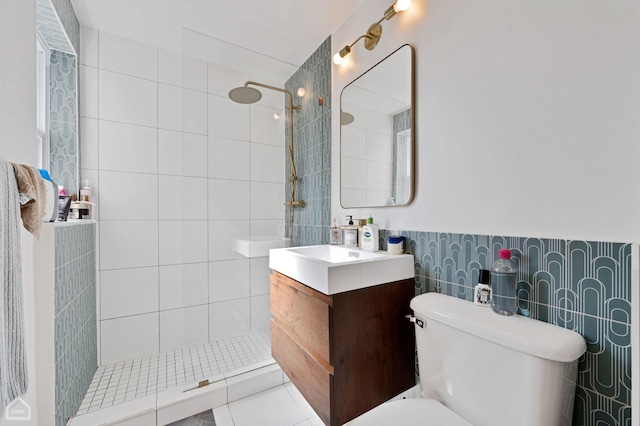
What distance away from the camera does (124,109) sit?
1.91 m

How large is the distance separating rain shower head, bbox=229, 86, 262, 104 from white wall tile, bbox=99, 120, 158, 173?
67 cm

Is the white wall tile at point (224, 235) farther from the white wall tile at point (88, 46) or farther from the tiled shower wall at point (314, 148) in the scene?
the white wall tile at point (88, 46)

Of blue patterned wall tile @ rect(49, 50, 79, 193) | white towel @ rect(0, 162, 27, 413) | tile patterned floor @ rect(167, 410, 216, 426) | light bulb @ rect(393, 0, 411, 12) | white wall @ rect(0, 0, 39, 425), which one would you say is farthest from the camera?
blue patterned wall tile @ rect(49, 50, 79, 193)

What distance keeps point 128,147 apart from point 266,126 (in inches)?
39.5

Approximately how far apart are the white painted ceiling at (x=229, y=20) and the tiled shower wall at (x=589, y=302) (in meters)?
1.64

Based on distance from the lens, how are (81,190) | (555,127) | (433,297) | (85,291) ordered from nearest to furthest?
(555,127) < (433,297) < (85,291) < (81,190)

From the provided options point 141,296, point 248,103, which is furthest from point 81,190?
point 248,103

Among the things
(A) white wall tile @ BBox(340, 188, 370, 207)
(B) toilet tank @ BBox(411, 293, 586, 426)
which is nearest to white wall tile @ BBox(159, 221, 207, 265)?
(A) white wall tile @ BBox(340, 188, 370, 207)

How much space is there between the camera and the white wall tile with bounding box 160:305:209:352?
1.91 meters

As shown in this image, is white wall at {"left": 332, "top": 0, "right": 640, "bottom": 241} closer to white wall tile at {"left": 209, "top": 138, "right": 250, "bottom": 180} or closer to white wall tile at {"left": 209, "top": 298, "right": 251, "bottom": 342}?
white wall tile at {"left": 209, "top": 138, "right": 250, "bottom": 180}

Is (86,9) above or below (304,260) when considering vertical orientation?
above

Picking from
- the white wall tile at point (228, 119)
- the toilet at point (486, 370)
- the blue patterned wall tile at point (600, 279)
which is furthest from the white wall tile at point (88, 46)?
the blue patterned wall tile at point (600, 279)

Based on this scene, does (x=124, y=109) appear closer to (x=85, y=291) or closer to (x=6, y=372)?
(x=85, y=291)

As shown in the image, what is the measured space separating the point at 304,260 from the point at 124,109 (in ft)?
5.87
